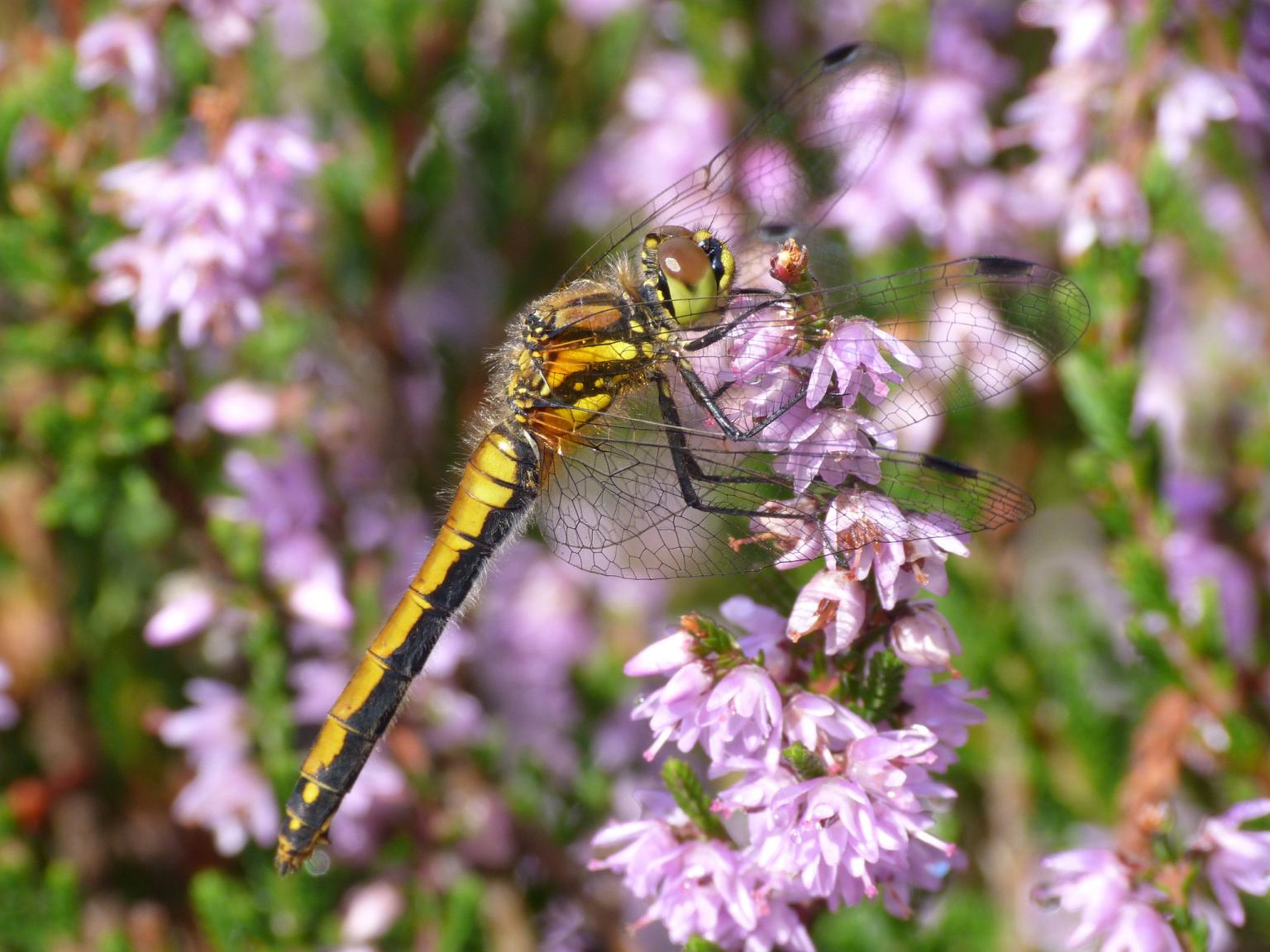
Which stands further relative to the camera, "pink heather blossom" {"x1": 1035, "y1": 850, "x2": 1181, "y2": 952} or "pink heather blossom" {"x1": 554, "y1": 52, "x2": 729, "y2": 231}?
"pink heather blossom" {"x1": 554, "y1": 52, "x2": 729, "y2": 231}

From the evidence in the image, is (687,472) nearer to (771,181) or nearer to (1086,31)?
(771,181)

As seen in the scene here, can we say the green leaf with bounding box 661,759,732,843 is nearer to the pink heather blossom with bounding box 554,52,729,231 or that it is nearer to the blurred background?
the blurred background

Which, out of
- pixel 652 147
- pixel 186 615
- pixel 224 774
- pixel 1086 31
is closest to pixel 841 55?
pixel 1086 31

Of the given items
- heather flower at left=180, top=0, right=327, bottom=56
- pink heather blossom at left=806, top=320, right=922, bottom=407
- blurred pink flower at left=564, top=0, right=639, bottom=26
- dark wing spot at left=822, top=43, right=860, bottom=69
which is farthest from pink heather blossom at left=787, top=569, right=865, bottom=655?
blurred pink flower at left=564, top=0, right=639, bottom=26

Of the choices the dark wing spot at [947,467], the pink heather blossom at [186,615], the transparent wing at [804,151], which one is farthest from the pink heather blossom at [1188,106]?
the pink heather blossom at [186,615]

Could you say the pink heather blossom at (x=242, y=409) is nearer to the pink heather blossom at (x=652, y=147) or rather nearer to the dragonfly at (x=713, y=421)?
the dragonfly at (x=713, y=421)

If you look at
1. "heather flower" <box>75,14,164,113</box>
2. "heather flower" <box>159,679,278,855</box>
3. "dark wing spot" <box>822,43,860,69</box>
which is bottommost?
"heather flower" <box>159,679,278,855</box>
